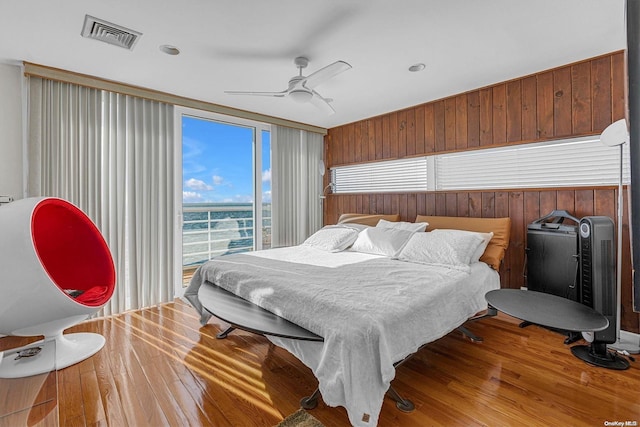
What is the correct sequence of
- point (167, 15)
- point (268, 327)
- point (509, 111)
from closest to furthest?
1. point (268, 327)
2. point (167, 15)
3. point (509, 111)

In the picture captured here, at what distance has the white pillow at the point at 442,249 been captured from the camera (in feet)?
8.65

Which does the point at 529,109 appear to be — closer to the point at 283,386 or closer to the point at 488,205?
the point at 488,205

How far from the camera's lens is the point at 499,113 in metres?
3.23

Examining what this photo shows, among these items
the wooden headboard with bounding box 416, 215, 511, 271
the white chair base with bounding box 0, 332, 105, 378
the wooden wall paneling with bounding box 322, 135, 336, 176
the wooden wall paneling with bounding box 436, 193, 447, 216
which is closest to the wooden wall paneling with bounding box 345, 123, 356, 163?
the wooden wall paneling with bounding box 322, 135, 336, 176

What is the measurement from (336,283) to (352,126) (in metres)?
3.28

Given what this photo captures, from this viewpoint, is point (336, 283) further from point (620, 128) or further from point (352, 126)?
point (352, 126)

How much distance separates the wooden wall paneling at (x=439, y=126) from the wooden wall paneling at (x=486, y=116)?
0.43 metres

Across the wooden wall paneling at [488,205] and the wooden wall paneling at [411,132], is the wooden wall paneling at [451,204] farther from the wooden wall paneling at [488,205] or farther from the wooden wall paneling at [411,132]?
the wooden wall paneling at [411,132]

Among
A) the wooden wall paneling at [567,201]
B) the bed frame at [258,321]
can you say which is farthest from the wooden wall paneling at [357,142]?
the bed frame at [258,321]

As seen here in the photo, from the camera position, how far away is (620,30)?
7.34ft

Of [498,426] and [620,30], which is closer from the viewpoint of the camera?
[498,426]

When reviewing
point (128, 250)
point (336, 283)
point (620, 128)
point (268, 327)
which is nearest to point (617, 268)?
point (620, 128)

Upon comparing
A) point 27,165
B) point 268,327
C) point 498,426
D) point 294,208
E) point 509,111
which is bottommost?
Answer: point 498,426

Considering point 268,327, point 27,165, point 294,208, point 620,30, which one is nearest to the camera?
point 268,327
